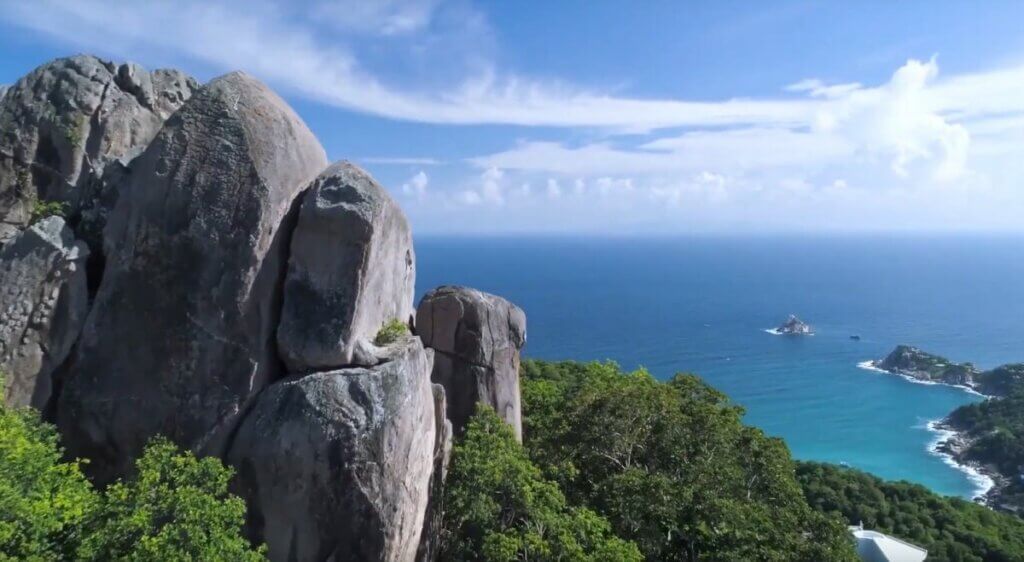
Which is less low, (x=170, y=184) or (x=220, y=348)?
(x=170, y=184)

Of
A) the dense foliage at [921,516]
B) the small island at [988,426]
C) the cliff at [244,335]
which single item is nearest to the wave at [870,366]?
the small island at [988,426]

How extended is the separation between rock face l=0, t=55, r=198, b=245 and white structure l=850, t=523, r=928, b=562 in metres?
36.2

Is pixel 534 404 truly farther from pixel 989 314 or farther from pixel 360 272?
pixel 989 314

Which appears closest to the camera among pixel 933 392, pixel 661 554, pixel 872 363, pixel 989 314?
pixel 661 554

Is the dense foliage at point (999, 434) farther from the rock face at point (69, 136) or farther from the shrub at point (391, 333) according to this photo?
the rock face at point (69, 136)

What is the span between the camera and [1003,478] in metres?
64.4

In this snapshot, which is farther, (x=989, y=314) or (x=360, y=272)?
(x=989, y=314)

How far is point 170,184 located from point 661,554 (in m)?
14.5

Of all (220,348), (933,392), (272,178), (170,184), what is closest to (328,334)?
(220,348)

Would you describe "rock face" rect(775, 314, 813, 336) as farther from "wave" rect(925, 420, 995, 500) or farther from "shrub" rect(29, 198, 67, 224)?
"shrub" rect(29, 198, 67, 224)

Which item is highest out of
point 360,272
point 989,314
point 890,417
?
point 360,272

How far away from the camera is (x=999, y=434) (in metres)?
68.9

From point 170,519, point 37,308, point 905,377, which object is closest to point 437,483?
point 170,519

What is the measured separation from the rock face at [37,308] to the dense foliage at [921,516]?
42693 millimetres
